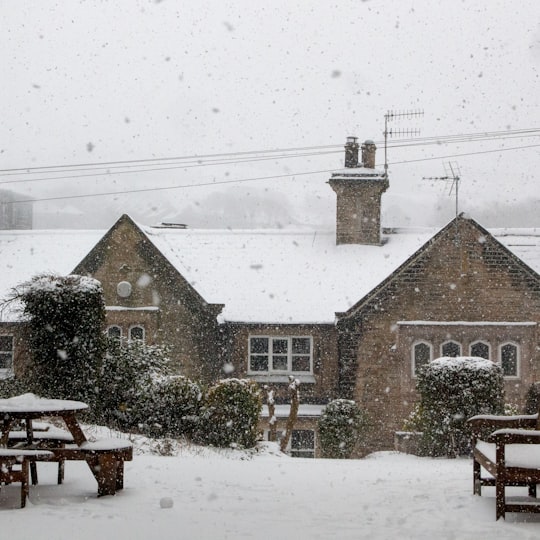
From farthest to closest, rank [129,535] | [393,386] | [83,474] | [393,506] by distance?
[393,386] → [83,474] → [393,506] → [129,535]

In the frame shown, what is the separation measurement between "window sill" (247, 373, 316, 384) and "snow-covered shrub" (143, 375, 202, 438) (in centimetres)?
915

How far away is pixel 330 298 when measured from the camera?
25375 mm

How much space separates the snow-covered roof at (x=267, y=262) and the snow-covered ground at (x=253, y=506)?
14291 millimetres

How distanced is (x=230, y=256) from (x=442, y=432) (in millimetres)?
13492

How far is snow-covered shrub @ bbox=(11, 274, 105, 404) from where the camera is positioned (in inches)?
626

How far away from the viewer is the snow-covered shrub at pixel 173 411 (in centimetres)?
1529

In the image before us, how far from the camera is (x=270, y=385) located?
2462cm

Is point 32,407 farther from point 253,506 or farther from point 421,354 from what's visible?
point 421,354

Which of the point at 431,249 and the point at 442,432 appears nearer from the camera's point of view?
the point at 442,432

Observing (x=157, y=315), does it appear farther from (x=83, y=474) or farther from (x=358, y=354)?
(x=83, y=474)

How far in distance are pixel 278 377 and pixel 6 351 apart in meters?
8.35

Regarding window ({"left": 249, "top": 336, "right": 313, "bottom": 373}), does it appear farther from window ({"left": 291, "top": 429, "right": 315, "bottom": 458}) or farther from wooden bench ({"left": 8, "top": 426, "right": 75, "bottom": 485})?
wooden bench ({"left": 8, "top": 426, "right": 75, "bottom": 485})

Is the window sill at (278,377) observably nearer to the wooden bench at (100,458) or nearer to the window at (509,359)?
the window at (509,359)

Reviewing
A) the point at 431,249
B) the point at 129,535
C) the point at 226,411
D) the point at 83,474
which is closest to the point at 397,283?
the point at 431,249
